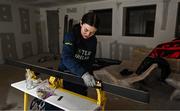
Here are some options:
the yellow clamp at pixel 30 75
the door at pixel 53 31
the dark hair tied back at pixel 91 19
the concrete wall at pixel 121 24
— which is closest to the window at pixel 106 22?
the concrete wall at pixel 121 24

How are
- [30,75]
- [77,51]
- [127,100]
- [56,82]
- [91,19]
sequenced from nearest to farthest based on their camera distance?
[91,19]
[77,51]
[56,82]
[30,75]
[127,100]

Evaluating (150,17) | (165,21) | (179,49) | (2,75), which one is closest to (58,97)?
(179,49)

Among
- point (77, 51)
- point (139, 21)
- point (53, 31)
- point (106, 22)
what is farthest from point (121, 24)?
point (77, 51)

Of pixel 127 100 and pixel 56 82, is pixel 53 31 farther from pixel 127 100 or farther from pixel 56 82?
pixel 56 82

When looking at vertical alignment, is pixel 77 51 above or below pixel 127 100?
above

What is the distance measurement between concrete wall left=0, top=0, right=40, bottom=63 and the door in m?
0.48

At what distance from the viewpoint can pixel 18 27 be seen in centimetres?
542

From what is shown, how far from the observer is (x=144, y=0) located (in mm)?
3854

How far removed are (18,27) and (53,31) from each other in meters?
1.37

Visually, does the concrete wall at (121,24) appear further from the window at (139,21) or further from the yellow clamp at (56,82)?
the yellow clamp at (56,82)

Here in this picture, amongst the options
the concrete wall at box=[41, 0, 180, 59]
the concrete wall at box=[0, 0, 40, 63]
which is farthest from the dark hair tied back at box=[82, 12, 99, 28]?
the concrete wall at box=[0, 0, 40, 63]

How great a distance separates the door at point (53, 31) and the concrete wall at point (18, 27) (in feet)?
1.58

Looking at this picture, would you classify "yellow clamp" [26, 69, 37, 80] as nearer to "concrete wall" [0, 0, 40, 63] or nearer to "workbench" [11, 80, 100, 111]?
"workbench" [11, 80, 100, 111]

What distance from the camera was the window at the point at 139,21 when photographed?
4.05 metres
